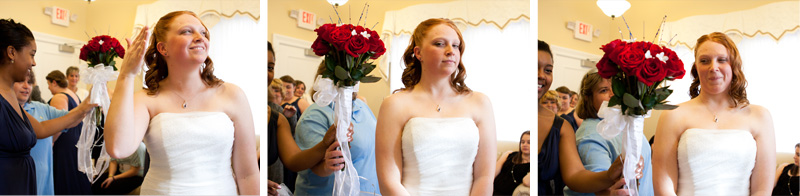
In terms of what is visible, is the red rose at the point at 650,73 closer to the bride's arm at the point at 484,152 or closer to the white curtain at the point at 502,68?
the white curtain at the point at 502,68

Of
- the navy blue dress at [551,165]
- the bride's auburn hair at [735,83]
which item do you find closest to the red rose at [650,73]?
the bride's auburn hair at [735,83]

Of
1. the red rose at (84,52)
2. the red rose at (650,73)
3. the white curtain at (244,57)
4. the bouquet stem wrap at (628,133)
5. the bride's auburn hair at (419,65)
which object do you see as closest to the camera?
the red rose at (650,73)

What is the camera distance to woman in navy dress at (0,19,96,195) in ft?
10.4

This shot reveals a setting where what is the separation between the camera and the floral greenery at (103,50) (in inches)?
129

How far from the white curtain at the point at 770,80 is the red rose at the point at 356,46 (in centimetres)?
140

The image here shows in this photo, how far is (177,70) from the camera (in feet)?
9.96

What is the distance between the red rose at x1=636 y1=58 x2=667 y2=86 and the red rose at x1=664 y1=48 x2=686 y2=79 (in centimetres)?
5

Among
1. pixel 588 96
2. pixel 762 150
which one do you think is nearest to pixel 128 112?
pixel 588 96

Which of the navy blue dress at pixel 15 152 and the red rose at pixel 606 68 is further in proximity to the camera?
the navy blue dress at pixel 15 152

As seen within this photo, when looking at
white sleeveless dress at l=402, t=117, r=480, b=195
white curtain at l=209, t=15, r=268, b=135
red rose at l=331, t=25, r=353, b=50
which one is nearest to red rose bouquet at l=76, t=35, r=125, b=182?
white curtain at l=209, t=15, r=268, b=135

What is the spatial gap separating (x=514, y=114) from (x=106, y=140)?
1900 millimetres

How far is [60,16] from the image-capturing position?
10.8 ft

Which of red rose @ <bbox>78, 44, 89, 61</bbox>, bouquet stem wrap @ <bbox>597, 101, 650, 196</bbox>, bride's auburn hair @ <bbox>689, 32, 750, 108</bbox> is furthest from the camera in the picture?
red rose @ <bbox>78, 44, 89, 61</bbox>

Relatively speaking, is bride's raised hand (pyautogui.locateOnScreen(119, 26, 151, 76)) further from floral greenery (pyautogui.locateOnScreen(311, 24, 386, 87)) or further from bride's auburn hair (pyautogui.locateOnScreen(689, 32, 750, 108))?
bride's auburn hair (pyautogui.locateOnScreen(689, 32, 750, 108))
